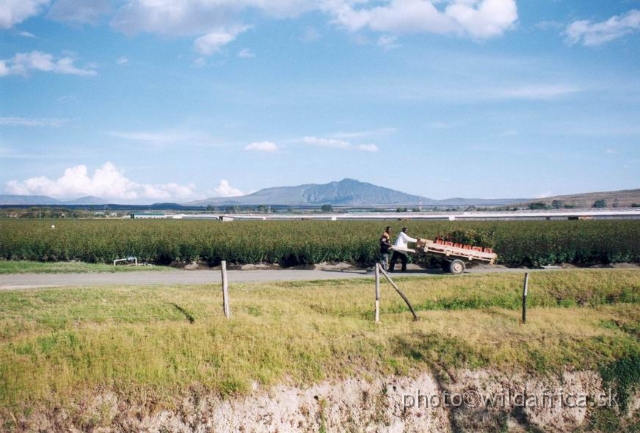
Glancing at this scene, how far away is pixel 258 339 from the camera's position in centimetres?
1325

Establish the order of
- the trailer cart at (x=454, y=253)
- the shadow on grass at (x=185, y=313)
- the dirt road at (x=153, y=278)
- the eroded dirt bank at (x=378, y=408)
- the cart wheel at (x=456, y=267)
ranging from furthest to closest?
the cart wheel at (x=456, y=267)
the trailer cart at (x=454, y=253)
the dirt road at (x=153, y=278)
the shadow on grass at (x=185, y=313)
the eroded dirt bank at (x=378, y=408)

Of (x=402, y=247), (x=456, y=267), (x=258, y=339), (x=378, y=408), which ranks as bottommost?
(x=378, y=408)

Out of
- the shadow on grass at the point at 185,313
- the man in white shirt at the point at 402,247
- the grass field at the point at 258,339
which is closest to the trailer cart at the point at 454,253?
the man in white shirt at the point at 402,247

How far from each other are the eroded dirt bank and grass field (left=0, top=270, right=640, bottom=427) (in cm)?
27

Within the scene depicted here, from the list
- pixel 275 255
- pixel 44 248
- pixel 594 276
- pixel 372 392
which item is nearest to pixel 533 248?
pixel 594 276

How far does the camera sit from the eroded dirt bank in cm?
1081

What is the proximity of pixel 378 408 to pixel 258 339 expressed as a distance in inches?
138

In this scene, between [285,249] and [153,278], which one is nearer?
[153,278]

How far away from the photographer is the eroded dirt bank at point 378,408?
10812 millimetres

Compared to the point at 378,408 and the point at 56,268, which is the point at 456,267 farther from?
the point at 56,268

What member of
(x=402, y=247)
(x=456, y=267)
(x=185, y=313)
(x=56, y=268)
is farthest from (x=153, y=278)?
(x=456, y=267)

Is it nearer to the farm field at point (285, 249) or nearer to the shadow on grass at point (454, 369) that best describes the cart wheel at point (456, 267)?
the farm field at point (285, 249)

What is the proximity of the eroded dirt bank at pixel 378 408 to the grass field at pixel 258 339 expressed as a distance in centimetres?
27

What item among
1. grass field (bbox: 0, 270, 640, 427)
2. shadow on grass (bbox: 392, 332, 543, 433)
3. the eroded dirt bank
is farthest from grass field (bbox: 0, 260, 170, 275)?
shadow on grass (bbox: 392, 332, 543, 433)
